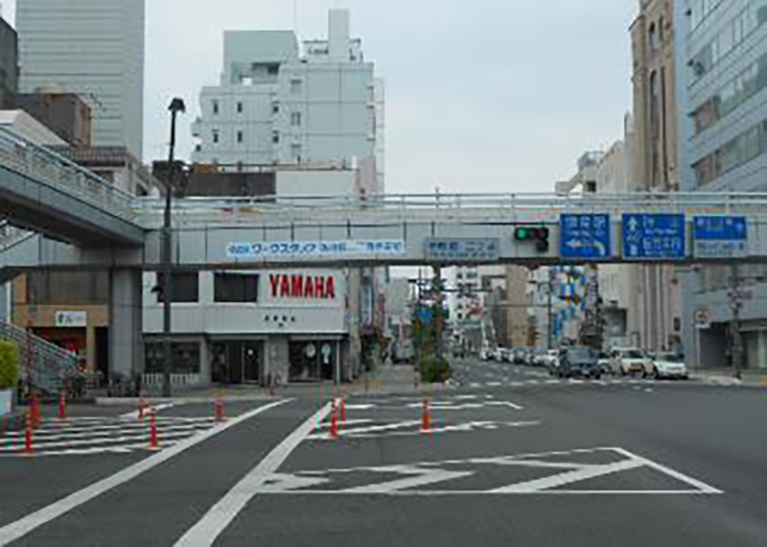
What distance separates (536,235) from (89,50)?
87710 millimetres

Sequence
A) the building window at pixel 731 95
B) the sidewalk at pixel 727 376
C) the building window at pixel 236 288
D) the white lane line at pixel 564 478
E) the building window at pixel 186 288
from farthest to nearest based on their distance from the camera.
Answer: the building window at pixel 731 95 → the sidewalk at pixel 727 376 → the building window at pixel 236 288 → the building window at pixel 186 288 → the white lane line at pixel 564 478

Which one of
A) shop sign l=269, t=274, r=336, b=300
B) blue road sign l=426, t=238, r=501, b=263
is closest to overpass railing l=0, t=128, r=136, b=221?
blue road sign l=426, t=238, r=501, b=263

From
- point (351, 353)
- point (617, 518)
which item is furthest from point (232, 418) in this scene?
point (351, 353)

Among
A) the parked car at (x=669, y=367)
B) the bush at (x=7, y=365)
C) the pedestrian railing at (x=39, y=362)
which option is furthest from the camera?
the parked car at (x=669, y=367)

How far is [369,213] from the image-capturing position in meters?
40.7

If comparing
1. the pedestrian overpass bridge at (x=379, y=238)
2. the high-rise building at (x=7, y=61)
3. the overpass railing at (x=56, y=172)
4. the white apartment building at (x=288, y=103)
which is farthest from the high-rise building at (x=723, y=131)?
the high-rise building at (x=7, y=61)

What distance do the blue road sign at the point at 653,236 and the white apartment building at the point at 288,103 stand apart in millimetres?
53132

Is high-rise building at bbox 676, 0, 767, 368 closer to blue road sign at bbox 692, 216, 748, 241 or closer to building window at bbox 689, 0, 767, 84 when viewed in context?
building window at bbox 689, 0, 767, 84

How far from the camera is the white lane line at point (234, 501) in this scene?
10477 millimetres

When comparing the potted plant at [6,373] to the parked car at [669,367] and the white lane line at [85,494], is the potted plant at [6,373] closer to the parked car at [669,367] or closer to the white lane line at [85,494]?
the white lane line at [85,494]

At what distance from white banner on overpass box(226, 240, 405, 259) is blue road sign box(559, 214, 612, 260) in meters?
5.96

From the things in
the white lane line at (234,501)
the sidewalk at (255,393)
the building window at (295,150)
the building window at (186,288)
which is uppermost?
the building window at (295,150)

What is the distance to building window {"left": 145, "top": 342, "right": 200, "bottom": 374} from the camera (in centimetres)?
5416

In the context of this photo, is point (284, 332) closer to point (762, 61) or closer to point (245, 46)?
point (762, 61)
